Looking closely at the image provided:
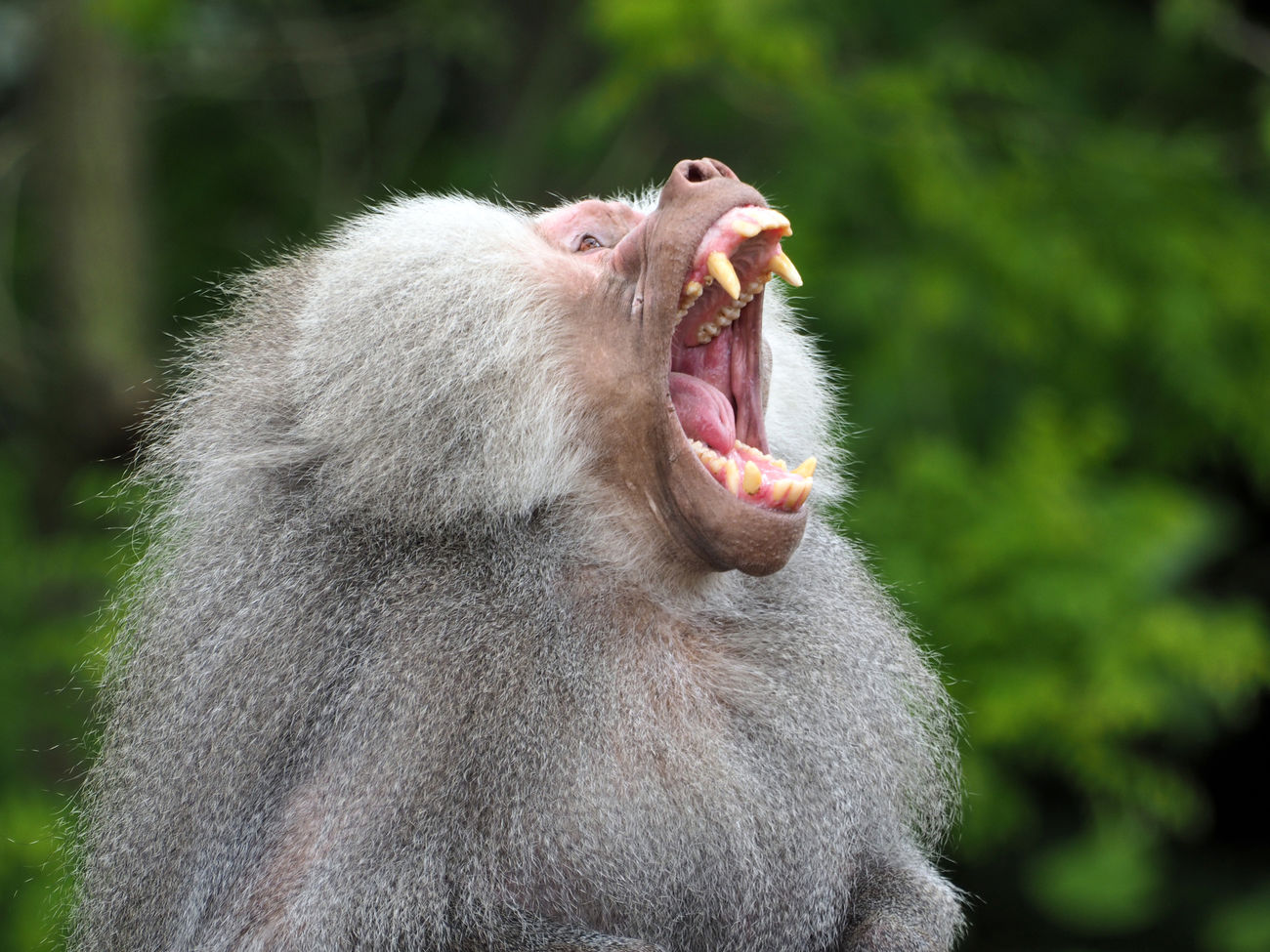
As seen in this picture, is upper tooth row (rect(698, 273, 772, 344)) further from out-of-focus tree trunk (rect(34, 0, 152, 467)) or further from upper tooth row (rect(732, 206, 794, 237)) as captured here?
out-of-focus tree trunk (rect(34, 0, 152, 467))

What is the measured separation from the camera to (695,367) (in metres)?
3.06

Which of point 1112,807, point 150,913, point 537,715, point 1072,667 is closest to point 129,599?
point 150,913

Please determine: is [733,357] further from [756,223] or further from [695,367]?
[756,223]

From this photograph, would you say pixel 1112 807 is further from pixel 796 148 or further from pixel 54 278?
pixel 54 278

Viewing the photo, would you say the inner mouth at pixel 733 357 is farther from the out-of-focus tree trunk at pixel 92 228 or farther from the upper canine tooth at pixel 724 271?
the out-of-focus tree trunk at pixel 92 228

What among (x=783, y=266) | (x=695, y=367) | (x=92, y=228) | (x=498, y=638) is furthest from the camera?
(x=92, y=228)

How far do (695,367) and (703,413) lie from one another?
152 mm

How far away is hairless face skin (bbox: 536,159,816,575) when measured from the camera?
9.02 feet

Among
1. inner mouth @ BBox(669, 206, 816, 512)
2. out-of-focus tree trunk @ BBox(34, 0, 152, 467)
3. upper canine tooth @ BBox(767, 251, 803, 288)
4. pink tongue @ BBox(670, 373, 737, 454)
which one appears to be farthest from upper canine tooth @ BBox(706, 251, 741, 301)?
out-of-focus tree trunk @ BBox(34, 0, 152, 467)

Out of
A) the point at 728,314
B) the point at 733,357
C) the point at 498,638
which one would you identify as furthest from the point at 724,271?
the point at 498,638

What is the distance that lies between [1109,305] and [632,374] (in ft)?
12.5

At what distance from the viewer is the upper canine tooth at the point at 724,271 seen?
2.69 metres

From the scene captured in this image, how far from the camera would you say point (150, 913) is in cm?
276

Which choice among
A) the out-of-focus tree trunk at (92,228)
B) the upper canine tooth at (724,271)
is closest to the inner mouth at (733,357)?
the upper canine tooth at (724,271)
